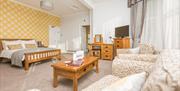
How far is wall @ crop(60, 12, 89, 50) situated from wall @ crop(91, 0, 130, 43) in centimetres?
137

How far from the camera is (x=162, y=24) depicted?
3154mm

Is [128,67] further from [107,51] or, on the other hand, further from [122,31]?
[107,51]

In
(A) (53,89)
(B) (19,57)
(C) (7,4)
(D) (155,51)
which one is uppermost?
(C) (7,4)

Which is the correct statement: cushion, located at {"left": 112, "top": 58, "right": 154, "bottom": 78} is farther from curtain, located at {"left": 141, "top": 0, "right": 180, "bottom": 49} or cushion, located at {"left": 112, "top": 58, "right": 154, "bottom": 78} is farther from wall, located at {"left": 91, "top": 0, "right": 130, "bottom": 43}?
wall, located at {"left": 91, "top": 0, "right": 130, "bottom": 43}

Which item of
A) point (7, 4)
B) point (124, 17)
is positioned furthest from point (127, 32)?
point (7, 4)

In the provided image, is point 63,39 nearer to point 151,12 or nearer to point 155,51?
point 151,12

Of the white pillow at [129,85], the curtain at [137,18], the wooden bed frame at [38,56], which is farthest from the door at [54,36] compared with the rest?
the white pillow at [129,85]

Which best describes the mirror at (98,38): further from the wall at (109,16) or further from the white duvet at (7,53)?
the white duvet at (7,53)

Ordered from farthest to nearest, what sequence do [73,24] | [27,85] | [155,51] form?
[73,24] → [155,51] → [27,85]

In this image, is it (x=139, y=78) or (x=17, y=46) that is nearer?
(x=139, y=78)

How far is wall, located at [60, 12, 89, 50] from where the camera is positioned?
6.83 metres

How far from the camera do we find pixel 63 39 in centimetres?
754

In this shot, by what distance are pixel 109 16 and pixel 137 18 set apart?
1.53m

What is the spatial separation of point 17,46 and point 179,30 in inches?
216
